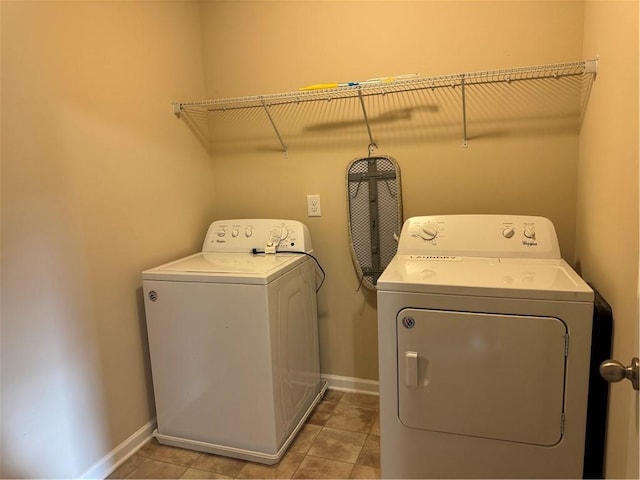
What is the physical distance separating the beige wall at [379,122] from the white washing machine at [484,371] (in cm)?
62

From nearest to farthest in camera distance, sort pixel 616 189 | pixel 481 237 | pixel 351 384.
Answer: pixel 616 189 → pixel 481 237 → pixel 351 384

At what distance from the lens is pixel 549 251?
1633mm

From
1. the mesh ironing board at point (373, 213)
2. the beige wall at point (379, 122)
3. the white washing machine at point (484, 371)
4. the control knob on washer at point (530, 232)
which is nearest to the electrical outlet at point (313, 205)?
the beige wall at point (379, 122)

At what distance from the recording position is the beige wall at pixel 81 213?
1.38 meters

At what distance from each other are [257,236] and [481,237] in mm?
1075

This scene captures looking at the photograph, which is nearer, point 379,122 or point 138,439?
point 138,439

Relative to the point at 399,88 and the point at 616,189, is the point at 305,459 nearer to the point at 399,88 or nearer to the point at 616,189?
the point at 616,189

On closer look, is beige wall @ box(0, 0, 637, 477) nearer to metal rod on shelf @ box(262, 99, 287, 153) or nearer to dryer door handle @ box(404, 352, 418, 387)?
metal rod on shelf @ box(262, 99, 287, 153)

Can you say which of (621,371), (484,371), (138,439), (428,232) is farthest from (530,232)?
(138,439)

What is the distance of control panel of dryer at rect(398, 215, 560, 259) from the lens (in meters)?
1.66

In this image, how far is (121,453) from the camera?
1.80 meters

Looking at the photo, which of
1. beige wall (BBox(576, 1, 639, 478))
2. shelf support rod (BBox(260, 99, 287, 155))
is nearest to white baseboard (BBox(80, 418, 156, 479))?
shelf support rod (BBox(260, 99, 287, 155))

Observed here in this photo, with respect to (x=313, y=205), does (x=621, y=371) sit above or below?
below

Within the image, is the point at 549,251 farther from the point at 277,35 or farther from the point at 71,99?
the point at 71,99
